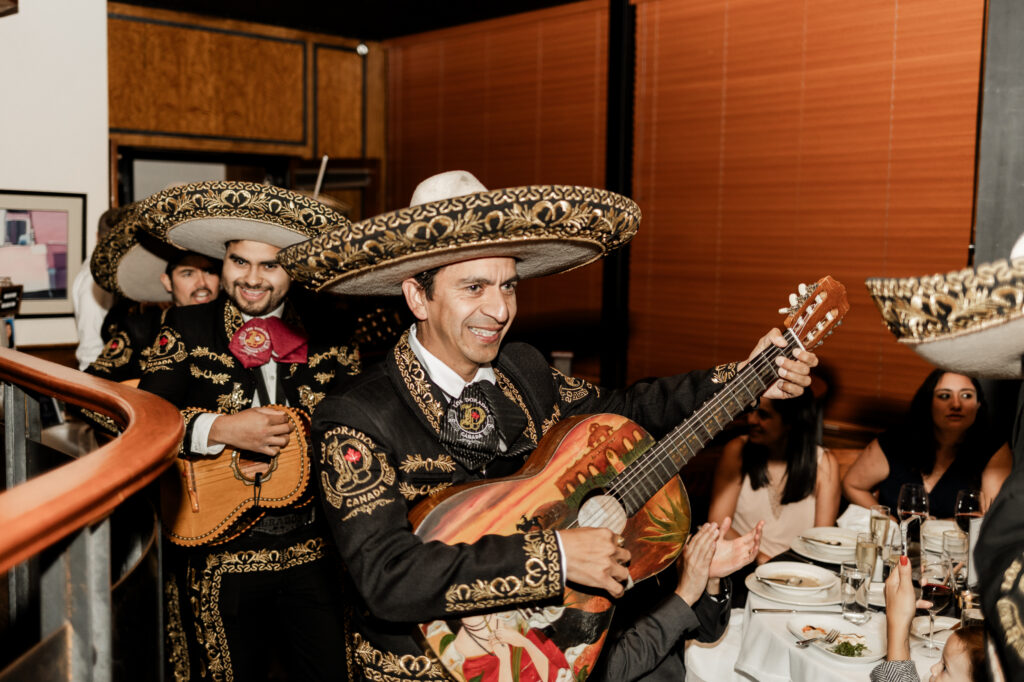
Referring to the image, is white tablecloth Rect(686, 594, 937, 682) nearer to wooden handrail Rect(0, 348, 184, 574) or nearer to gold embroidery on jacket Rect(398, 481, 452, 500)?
gold embroidery on jacket Rect(398, 481, 452, 500)

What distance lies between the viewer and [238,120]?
6.82 metres

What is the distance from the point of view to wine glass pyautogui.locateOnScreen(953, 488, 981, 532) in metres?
2.53

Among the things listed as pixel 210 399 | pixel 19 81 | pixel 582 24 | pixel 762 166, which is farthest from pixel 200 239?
pixel 582 24

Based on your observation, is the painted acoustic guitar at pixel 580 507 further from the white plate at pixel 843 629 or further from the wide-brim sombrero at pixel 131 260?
the wide-brim sombrero at pixel 131 260

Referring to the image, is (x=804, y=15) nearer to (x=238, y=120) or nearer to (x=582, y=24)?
(x=582, y=24)

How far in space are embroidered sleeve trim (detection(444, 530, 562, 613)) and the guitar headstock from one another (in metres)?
0.80

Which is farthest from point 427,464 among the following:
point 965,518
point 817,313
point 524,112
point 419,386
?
point 524,112

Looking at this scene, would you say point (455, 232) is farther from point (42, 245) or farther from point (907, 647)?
point (42, 245)

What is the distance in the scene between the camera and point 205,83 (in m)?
6.62

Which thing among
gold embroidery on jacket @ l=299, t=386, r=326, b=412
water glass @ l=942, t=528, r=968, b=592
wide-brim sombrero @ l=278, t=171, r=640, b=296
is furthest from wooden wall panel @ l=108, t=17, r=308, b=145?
water glass @ l=942, t=528, r=968, b=592

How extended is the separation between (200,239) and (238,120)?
4436 millimetres

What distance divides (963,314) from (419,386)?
1096mm

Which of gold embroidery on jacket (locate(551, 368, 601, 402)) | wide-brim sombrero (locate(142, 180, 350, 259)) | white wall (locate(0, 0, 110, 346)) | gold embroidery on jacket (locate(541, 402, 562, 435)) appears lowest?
gold embroidery on jacket (locate(541, 402, 562, 435))

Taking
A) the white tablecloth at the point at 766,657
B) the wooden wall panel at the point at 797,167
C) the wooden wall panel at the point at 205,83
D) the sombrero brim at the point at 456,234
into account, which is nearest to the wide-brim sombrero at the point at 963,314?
the sombrero brim at the point at 456,234
